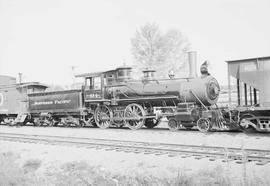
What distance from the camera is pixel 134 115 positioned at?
16.1m

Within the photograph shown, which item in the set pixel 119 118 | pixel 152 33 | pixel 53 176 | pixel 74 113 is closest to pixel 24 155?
pixel 53 176

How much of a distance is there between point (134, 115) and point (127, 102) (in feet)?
3.19

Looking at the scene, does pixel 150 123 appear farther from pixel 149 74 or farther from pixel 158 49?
pixel 158 49

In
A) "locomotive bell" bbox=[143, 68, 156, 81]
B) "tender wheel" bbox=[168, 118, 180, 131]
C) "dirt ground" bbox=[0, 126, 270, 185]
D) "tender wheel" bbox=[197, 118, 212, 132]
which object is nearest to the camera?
"dirt ground" bbox=[0, 126, 270, 185]

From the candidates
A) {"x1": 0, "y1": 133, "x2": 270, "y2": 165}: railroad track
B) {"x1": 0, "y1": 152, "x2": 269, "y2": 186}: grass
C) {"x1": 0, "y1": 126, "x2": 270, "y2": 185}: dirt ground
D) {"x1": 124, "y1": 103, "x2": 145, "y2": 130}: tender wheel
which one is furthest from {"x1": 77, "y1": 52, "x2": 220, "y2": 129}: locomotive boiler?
{"x1": 0, "y1": 152, "x2": 269, "y2": 186}: grass

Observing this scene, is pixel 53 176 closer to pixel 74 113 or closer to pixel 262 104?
pixel 262 104

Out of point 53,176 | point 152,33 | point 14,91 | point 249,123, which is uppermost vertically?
point 152,33

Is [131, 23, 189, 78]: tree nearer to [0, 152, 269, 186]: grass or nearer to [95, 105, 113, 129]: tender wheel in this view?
[95, 105, 113, 129]: tender wheel

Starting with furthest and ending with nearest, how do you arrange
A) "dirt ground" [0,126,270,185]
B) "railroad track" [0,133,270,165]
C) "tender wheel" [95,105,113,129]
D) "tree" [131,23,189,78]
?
1. "tree" [131,23,189,78]
2. "tender wheel" [95,105,113,129]
3. "railroad track" [0,133,270,165]
4. "dirt ground" [0,126,270,185]

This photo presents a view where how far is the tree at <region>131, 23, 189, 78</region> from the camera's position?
126ft

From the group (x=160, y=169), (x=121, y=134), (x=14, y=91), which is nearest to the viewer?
(x=160, y=169)

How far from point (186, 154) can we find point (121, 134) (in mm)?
5947

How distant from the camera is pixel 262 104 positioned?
12.0 m

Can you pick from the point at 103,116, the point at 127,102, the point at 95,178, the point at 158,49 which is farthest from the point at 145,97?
the point at 158,49
